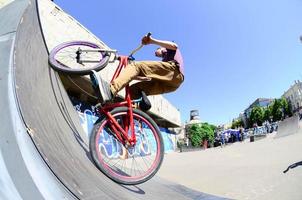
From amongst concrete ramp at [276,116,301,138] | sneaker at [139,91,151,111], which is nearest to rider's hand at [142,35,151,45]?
sneaker at [139,91,151,111]

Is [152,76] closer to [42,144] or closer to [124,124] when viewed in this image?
[124,124]

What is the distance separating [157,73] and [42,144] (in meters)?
1.87

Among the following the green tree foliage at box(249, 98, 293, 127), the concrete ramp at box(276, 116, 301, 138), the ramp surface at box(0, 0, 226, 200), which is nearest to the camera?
the ramp surface at box(0, 0, 226, 200)

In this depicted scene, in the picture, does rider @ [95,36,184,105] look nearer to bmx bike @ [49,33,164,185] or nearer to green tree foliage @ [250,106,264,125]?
bmx bike @ [49,33,164,185]

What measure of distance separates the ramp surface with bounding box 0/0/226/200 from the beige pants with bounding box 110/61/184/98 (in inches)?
29.2

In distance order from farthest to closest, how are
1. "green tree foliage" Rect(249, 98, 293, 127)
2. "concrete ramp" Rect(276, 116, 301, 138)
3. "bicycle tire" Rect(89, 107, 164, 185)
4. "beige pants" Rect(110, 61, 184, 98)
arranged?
"green tree foliage" Rect(249, 98, 293, 127)
"concrete ramp" Rect(276, 116, 301, 138)
"beige pants" Rect(110, 61, 184, 98)
"bicycle tire" Rect(89, 107, 164, 185)

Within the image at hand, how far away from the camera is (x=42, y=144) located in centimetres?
179

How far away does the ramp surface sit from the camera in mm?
1435

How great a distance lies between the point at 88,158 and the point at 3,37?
4.82 ft

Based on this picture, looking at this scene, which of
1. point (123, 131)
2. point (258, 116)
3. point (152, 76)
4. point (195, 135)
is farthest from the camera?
point (258, 116)

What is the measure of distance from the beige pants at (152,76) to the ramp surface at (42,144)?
2.43 ft

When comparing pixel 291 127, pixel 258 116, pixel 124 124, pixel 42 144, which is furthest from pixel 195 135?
pixel 258 116

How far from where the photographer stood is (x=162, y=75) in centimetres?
344

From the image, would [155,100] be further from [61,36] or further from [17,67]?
[17,67]
